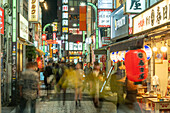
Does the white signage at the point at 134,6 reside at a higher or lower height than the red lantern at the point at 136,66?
higher

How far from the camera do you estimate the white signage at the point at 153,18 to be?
8.75m

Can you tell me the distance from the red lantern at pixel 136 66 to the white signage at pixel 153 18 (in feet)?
5.08

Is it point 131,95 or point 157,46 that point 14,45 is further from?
point 157,46

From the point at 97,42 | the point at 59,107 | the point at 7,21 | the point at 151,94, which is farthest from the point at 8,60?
the point at 97,42

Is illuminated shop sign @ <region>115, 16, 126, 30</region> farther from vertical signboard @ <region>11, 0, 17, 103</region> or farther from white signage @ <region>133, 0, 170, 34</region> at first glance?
vertical signboard @ <region>11, 0, 17, 103</region>

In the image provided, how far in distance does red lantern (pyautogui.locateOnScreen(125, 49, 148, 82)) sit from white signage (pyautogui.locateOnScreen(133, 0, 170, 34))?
1.55 m

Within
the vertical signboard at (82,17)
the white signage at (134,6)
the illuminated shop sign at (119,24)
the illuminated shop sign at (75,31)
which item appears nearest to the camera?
the white signage at (134,6)

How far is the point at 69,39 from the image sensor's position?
86375 millimetres

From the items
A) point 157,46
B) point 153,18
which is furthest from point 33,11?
point 153,18

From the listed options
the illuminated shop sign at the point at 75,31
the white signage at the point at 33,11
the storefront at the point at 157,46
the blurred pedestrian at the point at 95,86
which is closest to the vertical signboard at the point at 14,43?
the blurred pedestrian at the point at 95,86

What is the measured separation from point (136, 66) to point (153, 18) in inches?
116

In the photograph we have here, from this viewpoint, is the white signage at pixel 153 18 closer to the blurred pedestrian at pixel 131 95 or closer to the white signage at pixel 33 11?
the blurred pedestrian at pixel 131 95

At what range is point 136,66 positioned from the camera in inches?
321

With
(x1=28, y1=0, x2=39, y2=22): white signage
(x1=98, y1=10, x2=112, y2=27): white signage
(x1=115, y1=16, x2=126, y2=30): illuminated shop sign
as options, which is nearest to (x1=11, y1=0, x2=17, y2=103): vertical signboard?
(x1=28, y1=0, x2=39, y2=22): white signage
